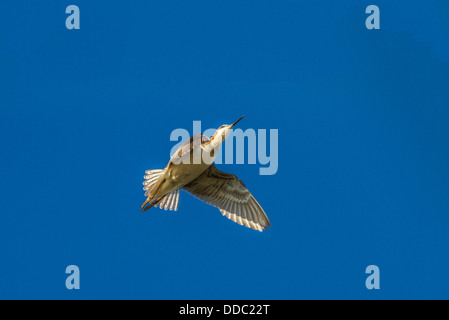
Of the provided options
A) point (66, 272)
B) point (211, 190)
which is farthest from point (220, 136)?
point (66, 272)

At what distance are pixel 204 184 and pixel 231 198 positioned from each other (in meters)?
0.70

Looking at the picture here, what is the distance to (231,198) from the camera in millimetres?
13758

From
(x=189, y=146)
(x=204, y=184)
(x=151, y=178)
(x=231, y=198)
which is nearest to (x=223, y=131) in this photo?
(x=189, y=146)

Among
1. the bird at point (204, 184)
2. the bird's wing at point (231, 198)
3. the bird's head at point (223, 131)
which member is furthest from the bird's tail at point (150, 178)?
the bird's head at point (223, 131)

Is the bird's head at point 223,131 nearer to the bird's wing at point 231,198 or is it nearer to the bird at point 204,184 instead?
the bird at point 204,184

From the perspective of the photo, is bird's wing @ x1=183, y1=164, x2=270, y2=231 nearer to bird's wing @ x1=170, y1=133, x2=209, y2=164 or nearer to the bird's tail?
the bird's tail

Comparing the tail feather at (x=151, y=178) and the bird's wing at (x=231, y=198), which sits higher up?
the tail feather at (x=151, y=178)

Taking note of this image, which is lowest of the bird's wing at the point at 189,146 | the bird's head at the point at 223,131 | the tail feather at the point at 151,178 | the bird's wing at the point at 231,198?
the bird's wing at the point at 231,198

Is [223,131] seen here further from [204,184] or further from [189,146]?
[204,184]

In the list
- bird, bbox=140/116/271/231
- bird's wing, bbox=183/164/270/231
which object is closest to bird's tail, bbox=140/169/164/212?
bird, bbox=140/116/271/231

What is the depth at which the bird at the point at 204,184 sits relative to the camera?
40.3 ft

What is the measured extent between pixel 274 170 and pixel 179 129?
2123 millimetres

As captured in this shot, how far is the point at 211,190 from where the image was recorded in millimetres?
13648

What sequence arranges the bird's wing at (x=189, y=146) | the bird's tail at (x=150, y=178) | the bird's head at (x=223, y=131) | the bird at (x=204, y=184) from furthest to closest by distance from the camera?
the bird's tail at (x=150, y=178), the bird's head at (x=223, y=131), the bird at (x=204, y=184), the bird's wing at (x=189, y=146)
